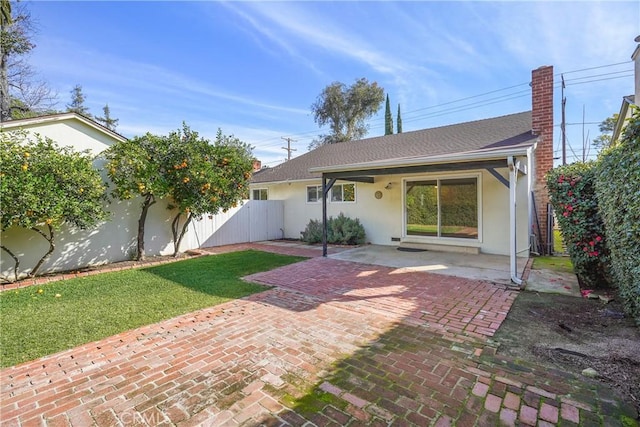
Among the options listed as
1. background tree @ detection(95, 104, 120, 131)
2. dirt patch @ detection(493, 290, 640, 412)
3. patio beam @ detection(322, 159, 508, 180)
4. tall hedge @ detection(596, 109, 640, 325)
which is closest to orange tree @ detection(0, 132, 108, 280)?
patio beam @ detection(322, 159, 508, 180)

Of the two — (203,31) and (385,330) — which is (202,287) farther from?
(203,31)

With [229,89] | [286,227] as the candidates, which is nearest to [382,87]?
[229,89]

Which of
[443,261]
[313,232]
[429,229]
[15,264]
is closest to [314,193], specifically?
[313,232]

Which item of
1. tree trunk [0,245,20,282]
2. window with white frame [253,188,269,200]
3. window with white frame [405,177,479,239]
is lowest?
tree trunk [0,245,20,282]

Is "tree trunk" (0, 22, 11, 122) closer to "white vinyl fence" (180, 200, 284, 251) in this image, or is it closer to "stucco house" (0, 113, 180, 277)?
"stucco house" (0, 113, 180, 277)

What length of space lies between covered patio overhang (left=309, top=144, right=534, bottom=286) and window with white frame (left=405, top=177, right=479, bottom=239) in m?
1.73

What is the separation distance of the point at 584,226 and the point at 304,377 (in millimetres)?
6067

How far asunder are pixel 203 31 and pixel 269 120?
2021 cm

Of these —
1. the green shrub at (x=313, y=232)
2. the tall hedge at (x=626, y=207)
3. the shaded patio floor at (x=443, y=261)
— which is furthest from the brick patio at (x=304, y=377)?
the green shrub at (x=313, y=232)

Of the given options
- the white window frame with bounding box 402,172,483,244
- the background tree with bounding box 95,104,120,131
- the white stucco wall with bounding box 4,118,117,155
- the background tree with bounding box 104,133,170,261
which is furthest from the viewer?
the background tree with bounding box 95,104,120,131

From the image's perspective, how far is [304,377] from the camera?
297cm

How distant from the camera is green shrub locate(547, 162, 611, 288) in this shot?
5.61 metres

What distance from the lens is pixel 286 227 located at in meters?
15.1

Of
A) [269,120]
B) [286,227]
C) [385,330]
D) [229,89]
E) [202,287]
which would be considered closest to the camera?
[385,330]
